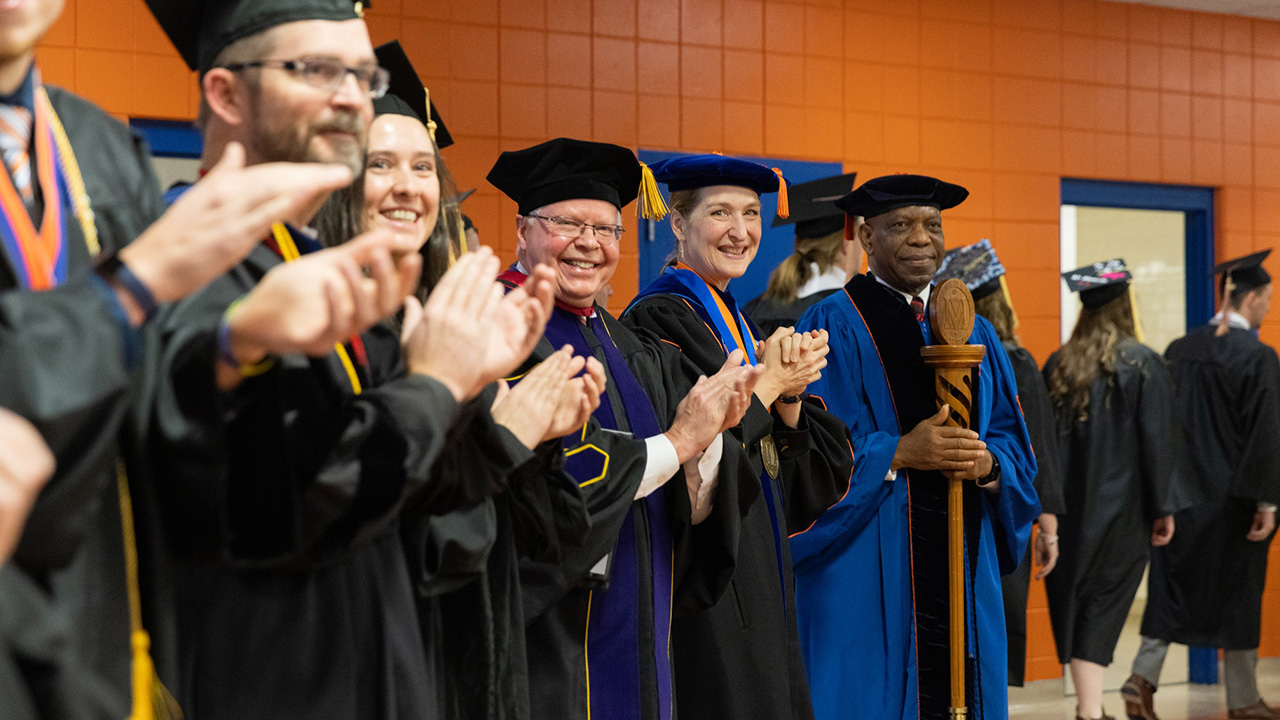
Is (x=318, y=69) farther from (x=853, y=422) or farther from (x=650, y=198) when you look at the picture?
(x=853, y=422)

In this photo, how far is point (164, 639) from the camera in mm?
1332

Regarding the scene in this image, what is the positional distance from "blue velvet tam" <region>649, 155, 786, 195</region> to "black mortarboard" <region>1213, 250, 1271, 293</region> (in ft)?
13.8

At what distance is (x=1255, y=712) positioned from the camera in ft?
21.0

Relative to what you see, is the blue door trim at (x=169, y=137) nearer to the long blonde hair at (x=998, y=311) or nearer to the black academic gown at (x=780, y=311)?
the black academic gown at (x=780, y=311)

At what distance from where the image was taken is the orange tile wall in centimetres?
576

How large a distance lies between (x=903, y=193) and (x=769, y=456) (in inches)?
46.2

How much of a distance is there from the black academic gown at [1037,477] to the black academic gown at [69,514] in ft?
16.1

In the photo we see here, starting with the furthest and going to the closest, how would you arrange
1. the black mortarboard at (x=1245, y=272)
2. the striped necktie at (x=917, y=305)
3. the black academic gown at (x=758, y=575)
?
1. the black mortarboard at (x=1245, y=272)
2. the striped necktie at (x=917, y=305)
3. the black academic gown at (x=758, y=575)

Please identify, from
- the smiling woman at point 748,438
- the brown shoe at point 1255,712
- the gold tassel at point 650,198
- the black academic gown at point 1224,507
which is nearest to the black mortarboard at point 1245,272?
the black academic gown at point 1224,507

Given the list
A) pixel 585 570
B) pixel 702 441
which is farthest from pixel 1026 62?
pixel 585 570

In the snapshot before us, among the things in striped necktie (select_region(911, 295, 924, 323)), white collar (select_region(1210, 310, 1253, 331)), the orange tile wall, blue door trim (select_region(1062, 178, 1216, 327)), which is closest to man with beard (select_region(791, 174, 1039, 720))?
striped necktie (select_region(911, 295, 924, 323))

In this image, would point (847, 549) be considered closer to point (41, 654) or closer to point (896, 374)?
point (896, 374)

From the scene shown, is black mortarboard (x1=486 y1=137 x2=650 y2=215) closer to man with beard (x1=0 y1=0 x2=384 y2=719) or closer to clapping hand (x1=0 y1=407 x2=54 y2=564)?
man with beard (x1=0 y1=0 x2=384 y2=719)

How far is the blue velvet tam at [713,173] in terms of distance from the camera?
365 centimetres
